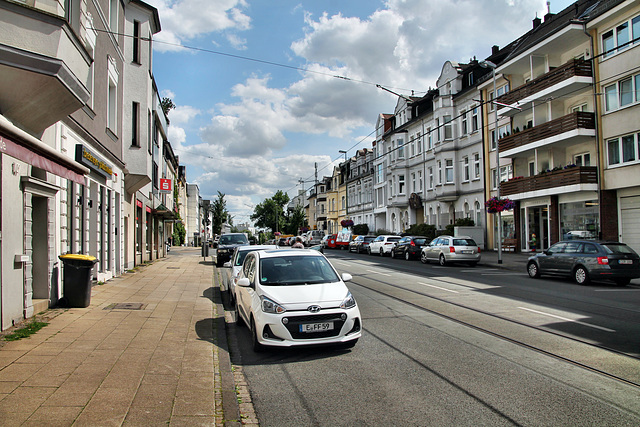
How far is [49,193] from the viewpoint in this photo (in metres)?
9.62

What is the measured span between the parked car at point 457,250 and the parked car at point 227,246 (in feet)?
35.5

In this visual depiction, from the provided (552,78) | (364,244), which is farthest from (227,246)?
(552,78)

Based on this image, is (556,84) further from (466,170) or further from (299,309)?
(299,309)

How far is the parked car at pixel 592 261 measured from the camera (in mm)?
15203

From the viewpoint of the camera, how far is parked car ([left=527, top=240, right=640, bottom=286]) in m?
15.2

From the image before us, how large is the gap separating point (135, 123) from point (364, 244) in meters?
23.6

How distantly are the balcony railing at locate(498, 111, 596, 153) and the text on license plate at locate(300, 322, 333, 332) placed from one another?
2233 cm

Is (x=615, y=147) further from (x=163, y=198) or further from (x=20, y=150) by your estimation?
(x=163, y=198)

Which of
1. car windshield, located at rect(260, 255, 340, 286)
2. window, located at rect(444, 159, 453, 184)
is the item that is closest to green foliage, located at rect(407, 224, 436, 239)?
window, located at rect(444, 159, 453, 184)

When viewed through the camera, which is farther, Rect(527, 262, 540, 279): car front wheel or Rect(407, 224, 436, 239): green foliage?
Rect(407, 224, 436, 239): green foliage

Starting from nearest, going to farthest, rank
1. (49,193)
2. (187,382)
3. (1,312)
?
(187,382), (1,312), (49,193)

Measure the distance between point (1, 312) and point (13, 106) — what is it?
3.27 meters

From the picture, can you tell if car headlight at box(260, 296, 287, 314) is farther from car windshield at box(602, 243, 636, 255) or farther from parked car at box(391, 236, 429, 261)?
parked car at box(391, 236, 429, 261)

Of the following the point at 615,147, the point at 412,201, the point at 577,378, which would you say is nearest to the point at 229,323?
the point at 577,378
